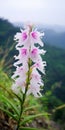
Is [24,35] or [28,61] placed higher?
[24,35]

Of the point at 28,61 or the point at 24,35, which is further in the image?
the point at 28,61

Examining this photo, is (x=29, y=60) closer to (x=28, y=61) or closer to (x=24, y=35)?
(x=28, y=61)

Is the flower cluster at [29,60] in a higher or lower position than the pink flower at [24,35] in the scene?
lower

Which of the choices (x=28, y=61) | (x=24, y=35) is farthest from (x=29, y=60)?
(x=24, y=35)

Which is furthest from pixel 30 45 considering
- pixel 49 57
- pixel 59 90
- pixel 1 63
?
pixel 49 57

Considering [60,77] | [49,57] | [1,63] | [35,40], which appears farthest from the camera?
[49,57]

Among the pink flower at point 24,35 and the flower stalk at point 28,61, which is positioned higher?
the pink flower at point 24,35

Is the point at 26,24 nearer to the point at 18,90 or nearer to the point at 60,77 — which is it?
the point at 18,90

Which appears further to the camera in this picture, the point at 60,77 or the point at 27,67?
the point at 60,77
